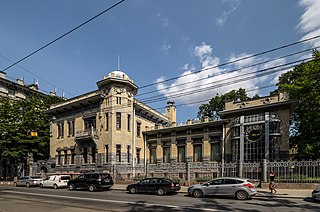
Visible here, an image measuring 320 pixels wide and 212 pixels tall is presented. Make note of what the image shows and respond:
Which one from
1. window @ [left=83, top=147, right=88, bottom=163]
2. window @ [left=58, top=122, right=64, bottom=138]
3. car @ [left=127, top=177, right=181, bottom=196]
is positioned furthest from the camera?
window @ [left=58, top=122, right=64, bottom=138]

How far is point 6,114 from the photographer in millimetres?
42188

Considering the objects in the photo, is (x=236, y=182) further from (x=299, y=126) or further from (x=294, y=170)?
(x=299, y=126)

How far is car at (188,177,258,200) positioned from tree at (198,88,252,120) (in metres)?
27.0

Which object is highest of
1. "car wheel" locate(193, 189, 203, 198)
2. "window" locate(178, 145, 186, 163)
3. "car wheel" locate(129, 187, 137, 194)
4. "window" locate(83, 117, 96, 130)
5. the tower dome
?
the tower dome

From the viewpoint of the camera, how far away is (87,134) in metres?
34.0

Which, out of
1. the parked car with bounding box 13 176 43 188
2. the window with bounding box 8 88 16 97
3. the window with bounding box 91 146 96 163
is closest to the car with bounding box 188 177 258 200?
the window with bounding box 91 146 96 163

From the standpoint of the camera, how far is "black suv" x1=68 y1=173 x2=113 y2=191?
919 inches

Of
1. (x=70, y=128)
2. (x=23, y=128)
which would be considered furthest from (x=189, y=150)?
(x=23, y=128)

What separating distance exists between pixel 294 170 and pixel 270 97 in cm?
752

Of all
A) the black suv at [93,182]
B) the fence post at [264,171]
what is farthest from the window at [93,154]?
the fence post at [264,171]

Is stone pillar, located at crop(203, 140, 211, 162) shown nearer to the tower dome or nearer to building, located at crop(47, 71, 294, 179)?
building, located at crop(47, 71, 294, 179)

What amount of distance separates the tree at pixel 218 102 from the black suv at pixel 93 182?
25.8 m

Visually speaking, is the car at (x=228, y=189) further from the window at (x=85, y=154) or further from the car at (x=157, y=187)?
the window at (x=85, y=154)

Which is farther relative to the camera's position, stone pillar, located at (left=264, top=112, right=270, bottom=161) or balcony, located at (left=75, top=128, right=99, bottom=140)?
balcony, located at (left=75, top=128, right=99, bottom=140)
